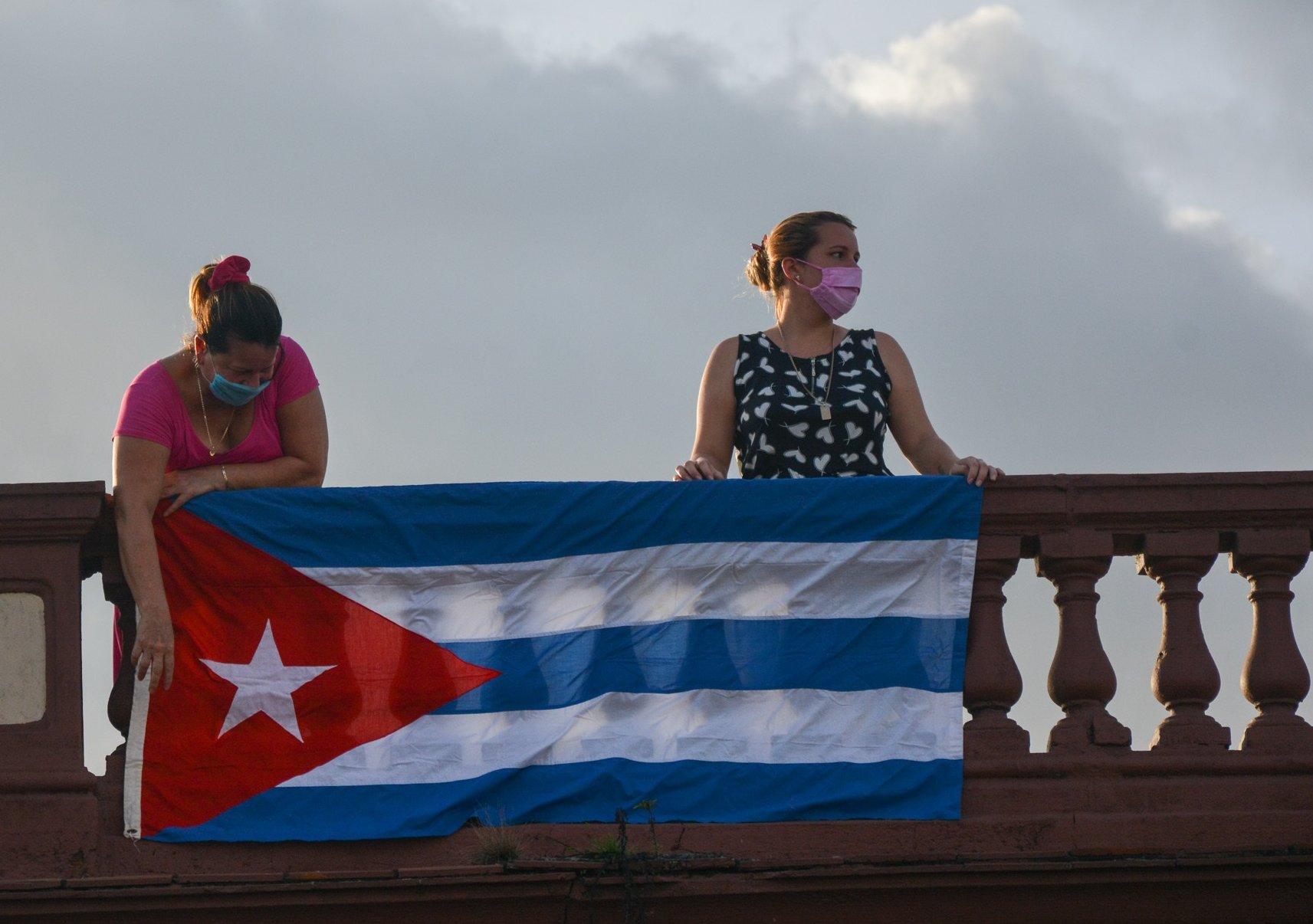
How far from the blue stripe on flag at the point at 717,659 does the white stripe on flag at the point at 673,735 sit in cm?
4

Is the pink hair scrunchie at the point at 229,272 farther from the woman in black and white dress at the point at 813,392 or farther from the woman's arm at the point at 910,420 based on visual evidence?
the woman's arm at the point at 910,420

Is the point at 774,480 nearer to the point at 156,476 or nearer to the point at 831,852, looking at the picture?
the point at 831,852

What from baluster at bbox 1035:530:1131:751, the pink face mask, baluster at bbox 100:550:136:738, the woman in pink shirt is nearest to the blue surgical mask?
the woman in pink shirt

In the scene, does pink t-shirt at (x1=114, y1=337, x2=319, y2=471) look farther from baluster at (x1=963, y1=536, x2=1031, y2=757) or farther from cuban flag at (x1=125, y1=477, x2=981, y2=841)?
baluster at (x1=963, y1=536, x2=1031, y2=757)

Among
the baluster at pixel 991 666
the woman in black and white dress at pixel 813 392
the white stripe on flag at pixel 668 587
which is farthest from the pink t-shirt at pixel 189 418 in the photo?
the baluster at pixel 991 666

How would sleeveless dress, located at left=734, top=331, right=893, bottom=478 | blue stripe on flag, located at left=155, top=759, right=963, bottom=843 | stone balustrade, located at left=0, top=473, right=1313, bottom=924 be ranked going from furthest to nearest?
sleeveless dress, located at left=734, top=331, right=893, bottom=478 < blue stripe on flag, located at left=155, top=759, right=963, bottom=843 < stone balustrade, located at left=0, top=473, right=1313, bottom=924

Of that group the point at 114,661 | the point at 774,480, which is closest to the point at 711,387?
the point at 774,480

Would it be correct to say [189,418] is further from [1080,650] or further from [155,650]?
[1080,650]

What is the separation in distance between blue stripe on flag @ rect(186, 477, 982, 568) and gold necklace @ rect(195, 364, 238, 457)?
192 millimetres

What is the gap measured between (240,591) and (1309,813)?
132 inches

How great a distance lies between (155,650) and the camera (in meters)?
6.03

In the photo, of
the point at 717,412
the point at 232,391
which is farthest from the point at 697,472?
the point at 232,391

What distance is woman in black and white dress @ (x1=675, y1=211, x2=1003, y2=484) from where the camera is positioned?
657 cm

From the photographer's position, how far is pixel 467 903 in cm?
564
